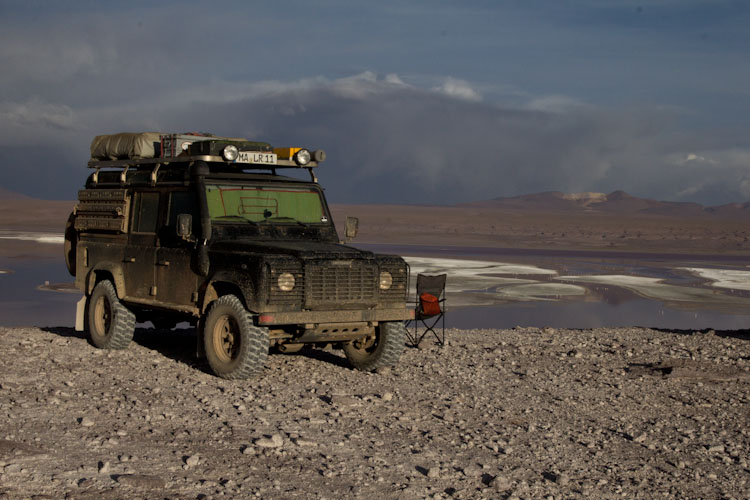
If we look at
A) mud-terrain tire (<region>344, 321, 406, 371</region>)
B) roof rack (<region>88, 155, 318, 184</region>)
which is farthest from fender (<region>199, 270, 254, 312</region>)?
mud-terrain tire (<region>344, 321, 406, 371</region>)

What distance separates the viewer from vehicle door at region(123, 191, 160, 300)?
36.8ft

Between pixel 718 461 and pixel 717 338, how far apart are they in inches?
289

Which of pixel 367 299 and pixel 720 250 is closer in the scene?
pixel 367 299

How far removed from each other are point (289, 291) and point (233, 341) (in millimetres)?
981

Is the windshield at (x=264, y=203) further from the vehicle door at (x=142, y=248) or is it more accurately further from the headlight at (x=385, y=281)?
the headlight at (x=385, y=281)

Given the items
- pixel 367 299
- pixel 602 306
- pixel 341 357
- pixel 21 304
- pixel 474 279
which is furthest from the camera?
pixel 474 279

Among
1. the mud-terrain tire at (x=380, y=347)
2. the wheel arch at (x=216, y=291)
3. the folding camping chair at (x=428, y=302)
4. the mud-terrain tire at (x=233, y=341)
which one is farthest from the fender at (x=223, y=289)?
the folding camping chair at (x=428, y=302)

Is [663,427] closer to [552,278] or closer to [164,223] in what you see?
[164,223]

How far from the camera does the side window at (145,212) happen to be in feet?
36.9

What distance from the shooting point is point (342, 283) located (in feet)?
31.9

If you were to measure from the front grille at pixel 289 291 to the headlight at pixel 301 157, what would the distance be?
2189 millimetres

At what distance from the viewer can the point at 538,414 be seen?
8586 millimetres

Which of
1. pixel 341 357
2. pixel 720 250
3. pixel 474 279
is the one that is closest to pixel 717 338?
pixel 341 357

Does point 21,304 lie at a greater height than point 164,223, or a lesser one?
lesser
